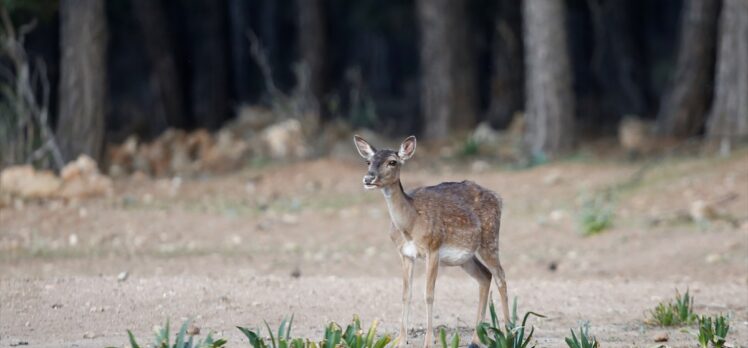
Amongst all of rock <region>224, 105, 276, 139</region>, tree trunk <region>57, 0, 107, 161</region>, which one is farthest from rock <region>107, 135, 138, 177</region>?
rock <region>224, 105, 276, 139</region>

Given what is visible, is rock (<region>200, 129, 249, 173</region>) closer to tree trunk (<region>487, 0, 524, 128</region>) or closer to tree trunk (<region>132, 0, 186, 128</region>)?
tree trunk (<region>132, 0, 186, 128</region>)

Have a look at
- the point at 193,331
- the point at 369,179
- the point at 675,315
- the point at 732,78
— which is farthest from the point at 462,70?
the point at 369,179

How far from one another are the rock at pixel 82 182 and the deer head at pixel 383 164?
975 centimetres

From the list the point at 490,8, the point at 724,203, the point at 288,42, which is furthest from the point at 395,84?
the point at 724,203

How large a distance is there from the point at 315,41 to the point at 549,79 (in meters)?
7.72

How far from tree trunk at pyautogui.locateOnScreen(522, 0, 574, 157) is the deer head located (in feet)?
39.0

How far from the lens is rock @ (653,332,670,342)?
8.48m

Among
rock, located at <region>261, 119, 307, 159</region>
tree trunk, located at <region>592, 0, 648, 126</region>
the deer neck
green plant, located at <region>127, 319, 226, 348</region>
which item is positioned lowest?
green plant, located at <region>127, 319, 226, 348</region>

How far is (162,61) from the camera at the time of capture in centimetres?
2627

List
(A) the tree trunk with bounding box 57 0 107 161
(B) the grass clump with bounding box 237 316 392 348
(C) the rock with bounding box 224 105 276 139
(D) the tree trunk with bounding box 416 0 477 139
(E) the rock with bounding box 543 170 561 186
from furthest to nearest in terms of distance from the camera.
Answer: (C) the rock with bounding box 224 105 276 139 < (D) the tree trunk with bounding box 416 0 477 139 < (A) the tree trunk with bounding box 57 0 107 161 < (E) the rock with bounding box 543 170 561 186 < (B) the grass clump with bounding box 237 316 392 348

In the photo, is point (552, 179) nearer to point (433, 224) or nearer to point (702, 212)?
point (702, 212)

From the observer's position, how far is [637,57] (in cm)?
2933

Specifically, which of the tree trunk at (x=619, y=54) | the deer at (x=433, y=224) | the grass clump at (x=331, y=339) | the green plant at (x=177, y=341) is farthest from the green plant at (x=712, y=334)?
the tree trunk at (x=619, y=54)

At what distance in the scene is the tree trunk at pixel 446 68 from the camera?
2300 cm
